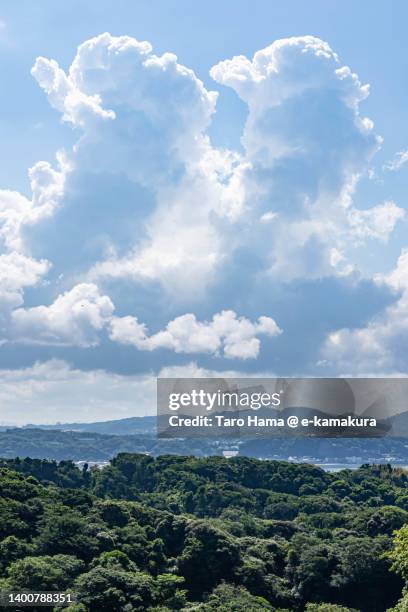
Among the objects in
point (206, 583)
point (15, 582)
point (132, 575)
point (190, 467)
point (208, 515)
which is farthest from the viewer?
point (190, 467)

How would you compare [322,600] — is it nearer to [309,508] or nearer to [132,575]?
[132,575]

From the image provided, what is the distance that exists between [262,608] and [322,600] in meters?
7.37

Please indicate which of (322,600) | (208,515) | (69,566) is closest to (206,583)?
(322,600)

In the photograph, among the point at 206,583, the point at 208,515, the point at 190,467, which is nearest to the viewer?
the point at 206,583

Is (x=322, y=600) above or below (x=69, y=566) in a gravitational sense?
below

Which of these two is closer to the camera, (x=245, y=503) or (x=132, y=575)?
(x=132, y=575)

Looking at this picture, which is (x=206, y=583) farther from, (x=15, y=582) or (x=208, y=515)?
(x=208, y=515)

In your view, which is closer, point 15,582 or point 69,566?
point 15,582

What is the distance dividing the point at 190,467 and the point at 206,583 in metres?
42.9

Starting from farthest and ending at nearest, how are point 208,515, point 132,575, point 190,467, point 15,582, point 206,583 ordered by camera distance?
point 190,467
point 208,515
point 206,583
point 132,575
point 15,582

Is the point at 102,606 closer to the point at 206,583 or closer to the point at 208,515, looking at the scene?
the point at 206,583

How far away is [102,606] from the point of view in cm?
3541

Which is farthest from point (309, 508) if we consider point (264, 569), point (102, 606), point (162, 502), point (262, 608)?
point (102, 606)

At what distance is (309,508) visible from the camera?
72.1 metres
